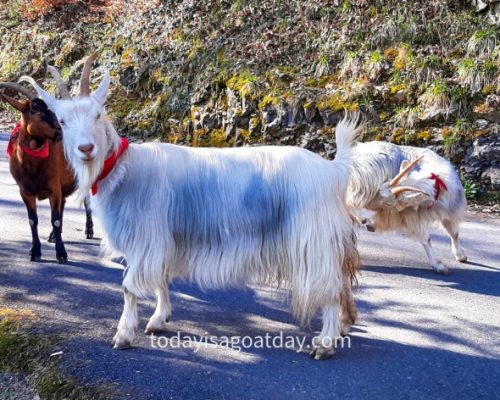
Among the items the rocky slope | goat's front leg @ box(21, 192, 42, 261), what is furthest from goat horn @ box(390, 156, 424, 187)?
goat's front leg @ box(21, 192, 42, 261)

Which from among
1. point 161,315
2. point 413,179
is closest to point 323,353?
point 161,315

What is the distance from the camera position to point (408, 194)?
5836 millimetres

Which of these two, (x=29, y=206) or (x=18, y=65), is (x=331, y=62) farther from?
(x=18, y=65)

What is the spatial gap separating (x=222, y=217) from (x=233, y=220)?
8 cm

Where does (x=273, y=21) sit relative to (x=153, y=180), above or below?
above

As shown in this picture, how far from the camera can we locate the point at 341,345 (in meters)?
4.27

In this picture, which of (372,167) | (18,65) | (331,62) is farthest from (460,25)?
(18,65)

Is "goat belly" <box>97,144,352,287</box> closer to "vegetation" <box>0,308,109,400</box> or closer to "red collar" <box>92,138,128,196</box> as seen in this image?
"red collar" <box>92,138,128,196</box>

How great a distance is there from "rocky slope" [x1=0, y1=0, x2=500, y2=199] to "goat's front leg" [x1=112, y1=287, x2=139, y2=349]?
6.13 m

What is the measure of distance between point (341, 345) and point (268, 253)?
94 centimetres

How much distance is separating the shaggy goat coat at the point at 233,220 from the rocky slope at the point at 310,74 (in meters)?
5.51

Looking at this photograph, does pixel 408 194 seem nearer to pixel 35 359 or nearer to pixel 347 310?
pixel 347 310

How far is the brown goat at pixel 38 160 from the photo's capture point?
221 inches

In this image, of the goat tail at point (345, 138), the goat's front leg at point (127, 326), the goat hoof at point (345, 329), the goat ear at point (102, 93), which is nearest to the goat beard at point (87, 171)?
the goat ear at point (102, 93)
